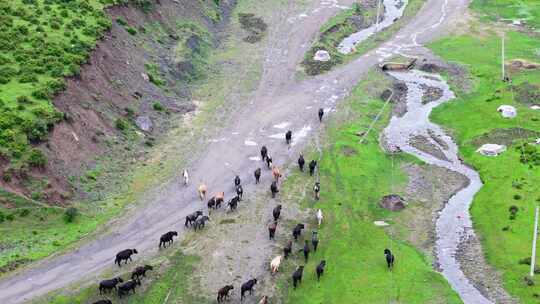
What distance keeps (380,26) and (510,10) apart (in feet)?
81.8

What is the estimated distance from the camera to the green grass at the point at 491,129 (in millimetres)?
52594

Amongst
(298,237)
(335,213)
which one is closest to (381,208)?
(335,213)

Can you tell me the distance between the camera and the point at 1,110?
2318 inches

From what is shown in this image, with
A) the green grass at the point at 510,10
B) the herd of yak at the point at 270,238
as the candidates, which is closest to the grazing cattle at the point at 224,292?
the herd of yak at the point at 270,238

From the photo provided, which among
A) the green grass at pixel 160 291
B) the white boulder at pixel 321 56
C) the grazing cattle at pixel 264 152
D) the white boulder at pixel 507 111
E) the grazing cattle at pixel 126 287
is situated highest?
the white boulder at pixel 321 56

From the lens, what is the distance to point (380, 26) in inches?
4496

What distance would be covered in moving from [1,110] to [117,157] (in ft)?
36.6

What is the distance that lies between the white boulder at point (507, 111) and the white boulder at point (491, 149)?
8.03 m

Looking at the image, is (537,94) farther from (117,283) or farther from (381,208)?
(117,283)

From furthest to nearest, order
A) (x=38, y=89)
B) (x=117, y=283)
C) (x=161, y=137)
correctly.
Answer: (x=161, y=137) < (x=38, y=89) < (x=117, y=283)

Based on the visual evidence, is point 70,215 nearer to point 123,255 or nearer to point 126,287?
point 123,255

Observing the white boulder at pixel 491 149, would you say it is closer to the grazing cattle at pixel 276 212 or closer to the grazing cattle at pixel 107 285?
the grazing cattle at pixel 276 212

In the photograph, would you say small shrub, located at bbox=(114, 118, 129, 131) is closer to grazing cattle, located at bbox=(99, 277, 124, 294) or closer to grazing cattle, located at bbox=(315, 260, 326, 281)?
grazing cattle, located at bbox=(99, 277, 124, 294)

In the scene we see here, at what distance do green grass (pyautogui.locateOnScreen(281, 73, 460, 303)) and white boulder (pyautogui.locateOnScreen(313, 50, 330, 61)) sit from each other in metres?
21.9
